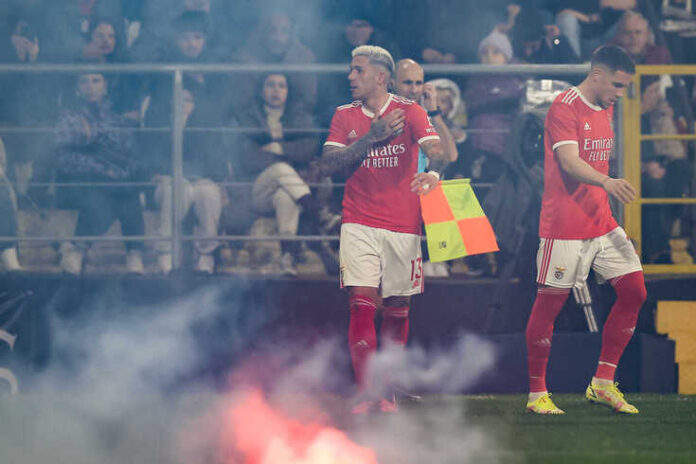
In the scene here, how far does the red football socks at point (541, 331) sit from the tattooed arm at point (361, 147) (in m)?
1.26

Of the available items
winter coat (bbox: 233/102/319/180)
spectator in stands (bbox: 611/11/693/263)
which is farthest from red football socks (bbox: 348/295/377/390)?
spectator in stands (bbox: 611/11/693/263)

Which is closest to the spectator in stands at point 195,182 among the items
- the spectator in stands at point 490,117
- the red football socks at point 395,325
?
the red football socks at point 395,325

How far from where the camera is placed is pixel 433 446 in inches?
192

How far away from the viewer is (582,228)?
19.2ft

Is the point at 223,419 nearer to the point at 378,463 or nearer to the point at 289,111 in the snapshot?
the point at 378,463

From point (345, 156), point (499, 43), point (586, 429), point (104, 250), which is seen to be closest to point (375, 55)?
point (345, 156)

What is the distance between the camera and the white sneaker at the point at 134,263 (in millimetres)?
7117

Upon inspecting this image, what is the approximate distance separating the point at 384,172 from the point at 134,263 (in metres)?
2.08

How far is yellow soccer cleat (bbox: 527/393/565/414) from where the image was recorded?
584 cm

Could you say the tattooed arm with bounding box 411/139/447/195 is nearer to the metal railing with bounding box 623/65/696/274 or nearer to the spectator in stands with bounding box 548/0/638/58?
the metal railing with bounding box 623/65/696/274

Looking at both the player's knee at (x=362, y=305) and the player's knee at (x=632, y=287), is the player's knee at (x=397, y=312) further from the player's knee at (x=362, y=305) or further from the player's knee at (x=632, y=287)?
the player's knee at (x=632, y=287)

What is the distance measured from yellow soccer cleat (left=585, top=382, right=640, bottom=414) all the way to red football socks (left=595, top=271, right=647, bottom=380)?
6 centimetres

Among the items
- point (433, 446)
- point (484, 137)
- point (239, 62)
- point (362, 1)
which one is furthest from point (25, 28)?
point (433, 446)

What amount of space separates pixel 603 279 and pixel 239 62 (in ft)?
10.4
